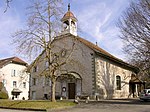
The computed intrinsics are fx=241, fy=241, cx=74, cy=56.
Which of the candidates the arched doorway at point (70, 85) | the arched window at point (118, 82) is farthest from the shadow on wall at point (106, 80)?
the arched doorway at point (70, 85)

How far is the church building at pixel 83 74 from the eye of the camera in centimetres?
3585

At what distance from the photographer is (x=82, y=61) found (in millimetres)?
37406

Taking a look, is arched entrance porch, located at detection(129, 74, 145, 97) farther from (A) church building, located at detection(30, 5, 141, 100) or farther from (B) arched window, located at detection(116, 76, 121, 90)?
(B) arched window, located at detection(116, 76, 121, 90)

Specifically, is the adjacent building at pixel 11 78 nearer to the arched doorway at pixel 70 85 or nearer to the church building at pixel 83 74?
the church building at pixel 83 74

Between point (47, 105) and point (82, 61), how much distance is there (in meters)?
16.1

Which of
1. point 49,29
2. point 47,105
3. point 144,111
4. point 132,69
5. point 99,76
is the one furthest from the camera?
point 132,69

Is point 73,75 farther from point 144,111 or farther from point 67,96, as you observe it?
point 144,111

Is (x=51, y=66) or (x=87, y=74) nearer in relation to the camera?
(x=51, y=66)

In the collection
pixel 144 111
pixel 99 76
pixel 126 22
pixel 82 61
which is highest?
pixel 126 22

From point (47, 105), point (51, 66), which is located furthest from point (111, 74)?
point (47, 105)

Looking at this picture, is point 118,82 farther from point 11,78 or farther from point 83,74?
point 11,78

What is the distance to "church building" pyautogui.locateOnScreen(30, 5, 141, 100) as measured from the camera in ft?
118

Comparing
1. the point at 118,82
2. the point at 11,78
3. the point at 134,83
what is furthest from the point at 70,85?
the point at 11,78

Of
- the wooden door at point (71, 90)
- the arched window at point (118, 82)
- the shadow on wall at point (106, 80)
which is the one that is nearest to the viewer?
the shadow on wall at point (106, 80)
